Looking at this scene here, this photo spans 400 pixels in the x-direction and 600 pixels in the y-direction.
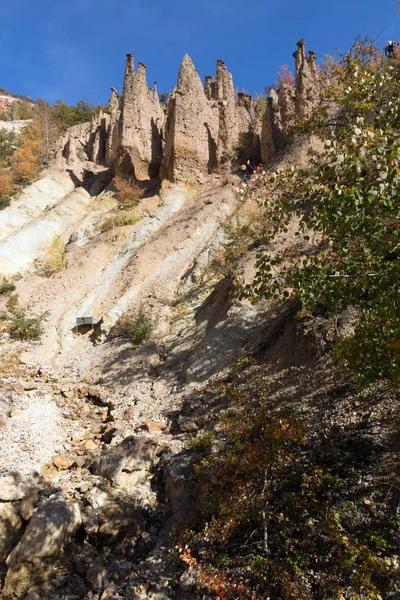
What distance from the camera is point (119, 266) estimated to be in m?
18.3

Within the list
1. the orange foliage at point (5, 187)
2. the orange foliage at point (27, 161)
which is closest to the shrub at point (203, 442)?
the orange foliage at point (5, 187)

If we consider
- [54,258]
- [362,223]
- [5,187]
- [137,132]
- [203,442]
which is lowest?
[203,442]

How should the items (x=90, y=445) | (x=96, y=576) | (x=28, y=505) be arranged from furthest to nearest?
1. (x=90, y=445)
2. (x=28, y=505)
3. (x=96, y=576)

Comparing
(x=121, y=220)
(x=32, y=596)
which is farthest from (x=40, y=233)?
(x=32, y=596)

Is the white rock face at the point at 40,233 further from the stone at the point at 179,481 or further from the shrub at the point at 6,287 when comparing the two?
the stone at the point at 179,481

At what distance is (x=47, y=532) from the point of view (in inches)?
213

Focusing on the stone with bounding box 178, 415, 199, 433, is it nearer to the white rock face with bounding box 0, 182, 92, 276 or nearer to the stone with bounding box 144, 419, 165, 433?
the stone with bounding box 144, 419, 165, 433

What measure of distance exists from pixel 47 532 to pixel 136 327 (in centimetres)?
812

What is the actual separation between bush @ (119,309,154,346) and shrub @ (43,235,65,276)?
276 inches

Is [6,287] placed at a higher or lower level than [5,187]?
lower

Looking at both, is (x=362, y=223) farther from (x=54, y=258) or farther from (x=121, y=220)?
(x=121, y=220)

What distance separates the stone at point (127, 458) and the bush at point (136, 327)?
5.43 metres

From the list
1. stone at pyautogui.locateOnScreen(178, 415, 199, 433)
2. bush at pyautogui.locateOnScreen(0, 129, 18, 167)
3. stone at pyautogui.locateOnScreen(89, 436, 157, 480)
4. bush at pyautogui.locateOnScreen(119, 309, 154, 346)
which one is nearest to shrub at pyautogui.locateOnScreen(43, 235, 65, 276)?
bush at pyautogui.locateOnScreen(119, 309, 154, 346)

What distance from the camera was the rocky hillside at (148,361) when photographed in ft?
17.4
